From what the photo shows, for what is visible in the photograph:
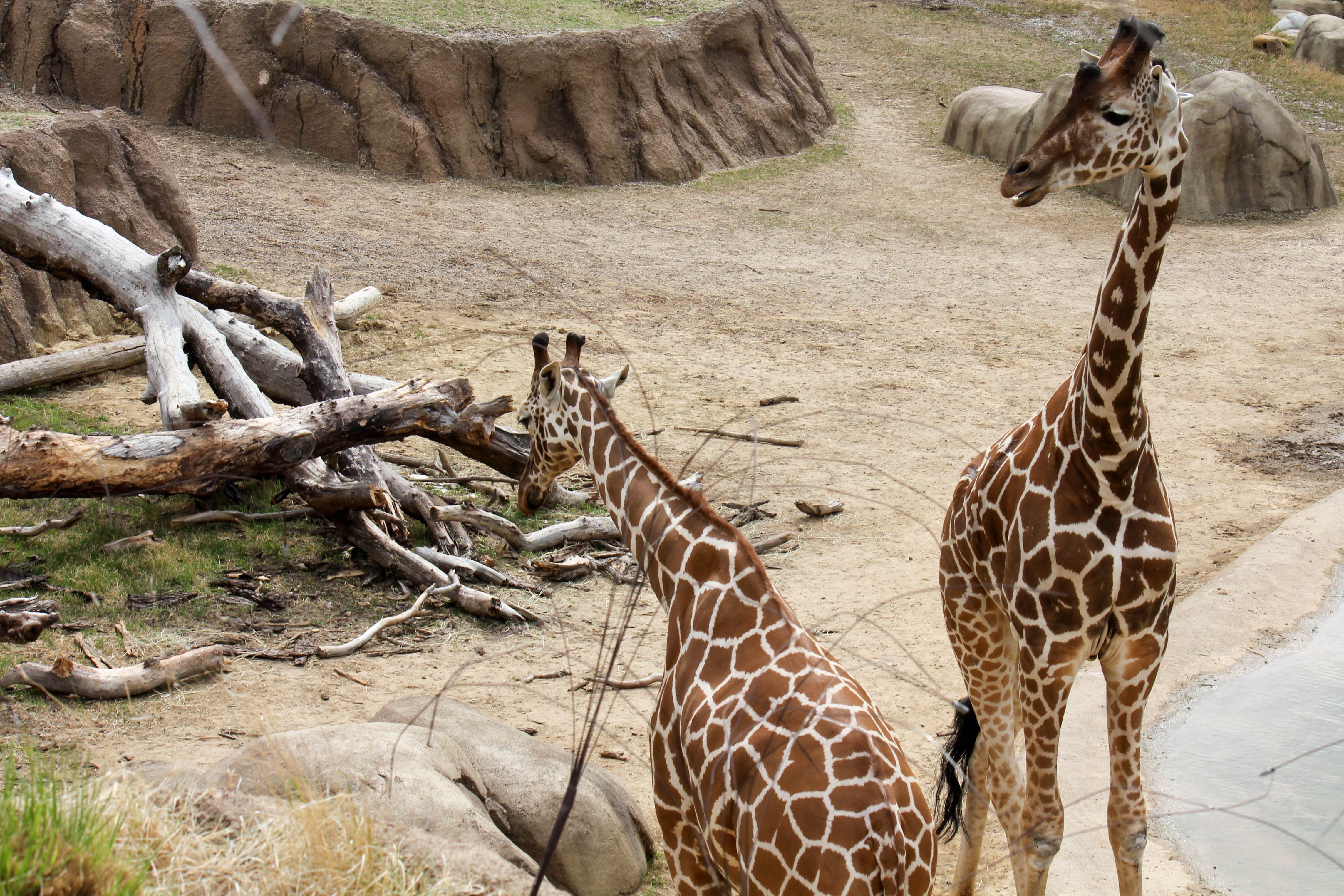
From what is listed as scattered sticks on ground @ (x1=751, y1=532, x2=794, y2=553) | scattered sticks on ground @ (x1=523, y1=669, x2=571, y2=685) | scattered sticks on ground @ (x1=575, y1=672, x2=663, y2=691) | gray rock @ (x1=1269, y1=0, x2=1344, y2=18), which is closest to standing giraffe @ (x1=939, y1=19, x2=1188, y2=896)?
scattered sticks on ground @ (x1=575, y1=672, x2=663, y2=691)

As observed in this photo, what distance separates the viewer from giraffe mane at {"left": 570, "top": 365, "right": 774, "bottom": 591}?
Result: 3803 millimetres

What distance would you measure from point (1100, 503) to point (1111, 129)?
3.90 feet

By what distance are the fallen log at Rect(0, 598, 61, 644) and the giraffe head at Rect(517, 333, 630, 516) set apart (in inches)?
95.0

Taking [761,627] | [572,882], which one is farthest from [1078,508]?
[572,882]

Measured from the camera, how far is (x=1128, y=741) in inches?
155

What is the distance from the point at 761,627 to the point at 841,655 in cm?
261

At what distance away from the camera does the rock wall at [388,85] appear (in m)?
14.7

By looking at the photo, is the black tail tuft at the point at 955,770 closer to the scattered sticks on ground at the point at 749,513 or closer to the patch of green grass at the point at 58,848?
the patch of green grass at the point at 58,848

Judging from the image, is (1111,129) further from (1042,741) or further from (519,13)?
(519,13)

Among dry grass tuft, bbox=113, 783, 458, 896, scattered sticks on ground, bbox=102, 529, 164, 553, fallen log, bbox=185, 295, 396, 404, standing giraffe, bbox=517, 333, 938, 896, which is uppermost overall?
standing giraffe, bbox=517, 333, 938, 896

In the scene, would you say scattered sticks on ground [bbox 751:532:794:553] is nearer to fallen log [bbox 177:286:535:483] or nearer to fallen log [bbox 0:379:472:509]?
fallen log [bbox 177:286:535:483]

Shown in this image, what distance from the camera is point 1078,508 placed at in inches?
149

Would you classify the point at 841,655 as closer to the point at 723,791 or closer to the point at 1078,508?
the point at 1078,508

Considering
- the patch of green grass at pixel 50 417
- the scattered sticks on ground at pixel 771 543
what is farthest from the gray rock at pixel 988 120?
the patch of green grass at pixel 50 417
